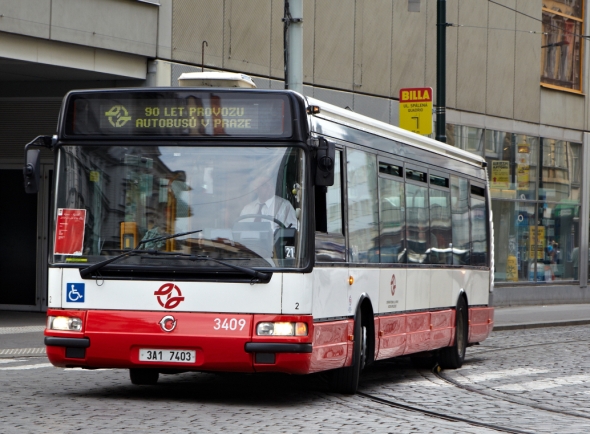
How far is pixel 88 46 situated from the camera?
19266 millimetres

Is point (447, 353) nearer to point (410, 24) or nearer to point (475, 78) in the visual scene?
point (410, 24)

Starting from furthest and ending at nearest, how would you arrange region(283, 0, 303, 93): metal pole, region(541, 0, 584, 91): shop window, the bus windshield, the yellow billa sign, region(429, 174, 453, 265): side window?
1. region(541, 0, 584, 91): shop window
2. the yellow billa sign
3. region(283, 0, 303, 93): metal pole
4. region(429, 174, 453, 265): side window
5. the bus windshield

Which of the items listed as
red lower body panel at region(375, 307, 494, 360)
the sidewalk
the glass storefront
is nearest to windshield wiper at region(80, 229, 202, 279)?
red lower body panel at region(375, 307, 494, 360)

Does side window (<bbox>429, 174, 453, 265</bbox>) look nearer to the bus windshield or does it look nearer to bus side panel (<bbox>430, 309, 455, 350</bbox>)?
bus side panel (<bbox>430, 309, 455, 350</bbox>)

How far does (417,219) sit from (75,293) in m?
4.56

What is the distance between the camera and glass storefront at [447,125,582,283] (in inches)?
1208

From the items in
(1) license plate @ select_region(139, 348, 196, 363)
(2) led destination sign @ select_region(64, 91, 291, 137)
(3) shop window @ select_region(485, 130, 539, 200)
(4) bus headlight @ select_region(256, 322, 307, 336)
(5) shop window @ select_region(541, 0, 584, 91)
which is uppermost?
(5) shop window @ select_region(541, 0, 584, 91)

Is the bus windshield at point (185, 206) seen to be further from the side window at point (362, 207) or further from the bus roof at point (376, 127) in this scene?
the side window at point (362, 207)

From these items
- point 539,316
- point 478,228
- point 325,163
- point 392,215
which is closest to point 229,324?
point 325,163

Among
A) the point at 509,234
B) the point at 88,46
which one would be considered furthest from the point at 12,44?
the point at 509,234

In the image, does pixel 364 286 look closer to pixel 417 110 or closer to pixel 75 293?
pixel 75 293

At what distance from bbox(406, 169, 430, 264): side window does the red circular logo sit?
3.78 m

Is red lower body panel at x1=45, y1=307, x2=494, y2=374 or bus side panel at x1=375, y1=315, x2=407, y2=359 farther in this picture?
bus side panel at x1=375, y1=315, x2=407, y2=359

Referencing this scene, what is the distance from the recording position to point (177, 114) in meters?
9.95
